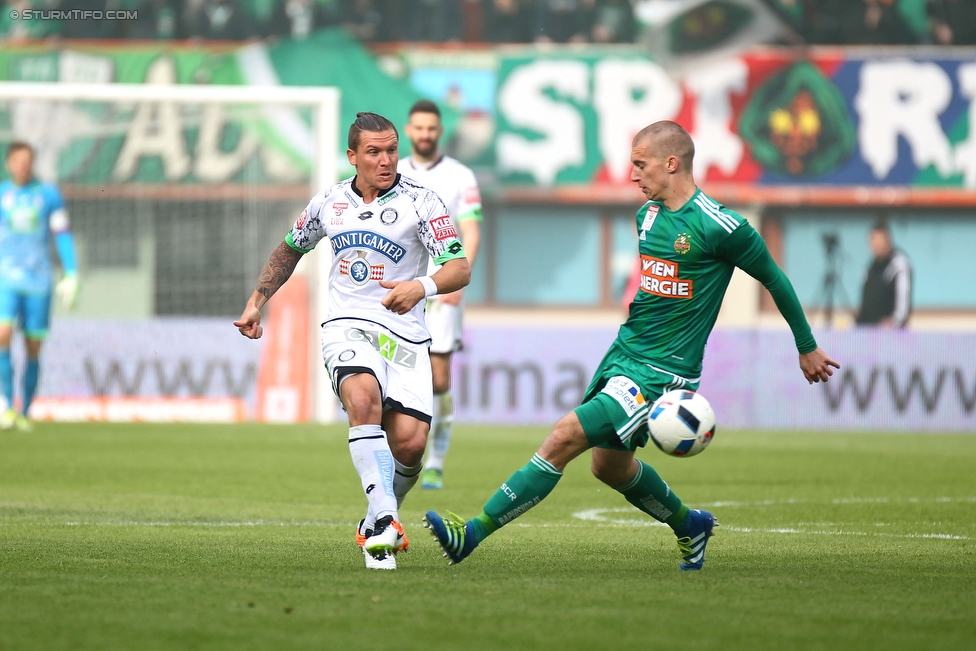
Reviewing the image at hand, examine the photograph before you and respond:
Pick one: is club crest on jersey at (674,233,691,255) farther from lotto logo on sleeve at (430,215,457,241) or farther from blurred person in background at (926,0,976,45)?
blurred person in background at (926,0,976,45)

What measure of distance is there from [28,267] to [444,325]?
5779 millimetres

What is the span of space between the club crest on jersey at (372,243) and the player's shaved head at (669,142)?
1.08 metres

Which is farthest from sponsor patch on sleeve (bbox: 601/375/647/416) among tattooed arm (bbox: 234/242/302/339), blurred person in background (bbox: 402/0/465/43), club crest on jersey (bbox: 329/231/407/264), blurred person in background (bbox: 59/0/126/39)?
blurred person in background (bbox: 59/0/126/39)

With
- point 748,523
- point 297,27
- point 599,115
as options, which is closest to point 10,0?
point 297,27

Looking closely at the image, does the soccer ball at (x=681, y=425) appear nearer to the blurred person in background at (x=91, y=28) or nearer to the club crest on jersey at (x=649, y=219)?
the club crest on jersey at (x=649, y=219)

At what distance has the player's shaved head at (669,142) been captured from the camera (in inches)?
243

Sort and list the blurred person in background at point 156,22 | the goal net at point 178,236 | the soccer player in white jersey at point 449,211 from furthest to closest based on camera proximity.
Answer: the blurred person in background at point 156,22
the goal net at point 178,236
the soccer player in white jersey at point 449,211

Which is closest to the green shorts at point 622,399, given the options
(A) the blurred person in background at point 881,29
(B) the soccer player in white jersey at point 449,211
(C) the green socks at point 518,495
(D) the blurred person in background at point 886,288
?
(C) the green socks at point 518,495

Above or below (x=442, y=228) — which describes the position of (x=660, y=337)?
below

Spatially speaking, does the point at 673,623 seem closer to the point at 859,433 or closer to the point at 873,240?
the point at 859,433

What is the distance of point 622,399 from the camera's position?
5.98m

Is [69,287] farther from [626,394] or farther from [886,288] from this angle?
[626,394]

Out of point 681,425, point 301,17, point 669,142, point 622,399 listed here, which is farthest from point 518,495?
point 301,17

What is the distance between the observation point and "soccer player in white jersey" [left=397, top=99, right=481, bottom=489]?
33.7 ft
